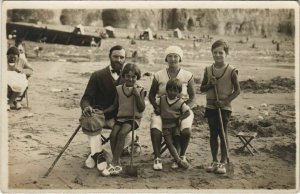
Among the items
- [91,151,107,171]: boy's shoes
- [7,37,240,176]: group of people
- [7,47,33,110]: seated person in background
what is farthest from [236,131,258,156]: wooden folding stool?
[7,47,33,110]: seated person in background

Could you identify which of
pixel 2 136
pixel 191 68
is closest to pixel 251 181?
pixel 191 68

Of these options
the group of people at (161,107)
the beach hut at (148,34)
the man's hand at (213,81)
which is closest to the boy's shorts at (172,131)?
the group of people at (161,107)

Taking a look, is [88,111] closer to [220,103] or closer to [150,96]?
[150,96]

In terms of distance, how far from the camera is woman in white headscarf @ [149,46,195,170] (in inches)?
165

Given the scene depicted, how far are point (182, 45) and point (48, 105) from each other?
1.43 m

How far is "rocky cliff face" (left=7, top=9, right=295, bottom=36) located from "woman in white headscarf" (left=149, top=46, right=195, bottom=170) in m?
0.52

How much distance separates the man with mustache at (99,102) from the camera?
420 centimetres

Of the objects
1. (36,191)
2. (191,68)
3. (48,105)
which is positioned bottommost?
(36,191)

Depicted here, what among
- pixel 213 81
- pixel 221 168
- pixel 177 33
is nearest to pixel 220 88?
pixel 213 81

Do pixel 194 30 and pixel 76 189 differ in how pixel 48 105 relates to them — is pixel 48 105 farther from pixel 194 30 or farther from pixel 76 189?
pixel 194 30

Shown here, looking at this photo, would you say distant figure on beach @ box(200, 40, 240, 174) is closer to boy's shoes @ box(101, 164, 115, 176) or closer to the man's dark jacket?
the man's dark jacket

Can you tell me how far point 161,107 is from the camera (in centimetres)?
421

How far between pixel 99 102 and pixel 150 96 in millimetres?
467

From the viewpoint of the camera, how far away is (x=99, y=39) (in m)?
4.77
